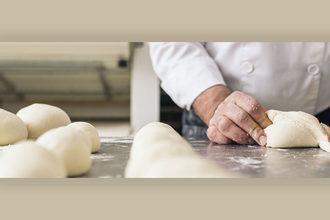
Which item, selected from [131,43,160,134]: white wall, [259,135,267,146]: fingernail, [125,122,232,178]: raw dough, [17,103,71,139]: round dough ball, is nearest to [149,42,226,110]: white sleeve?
[259,135,267,146]: fingernail

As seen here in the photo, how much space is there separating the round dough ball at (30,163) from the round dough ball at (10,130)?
385 mm

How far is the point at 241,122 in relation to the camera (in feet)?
3.51

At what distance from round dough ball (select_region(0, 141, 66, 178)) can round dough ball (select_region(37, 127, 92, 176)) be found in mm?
A: 30

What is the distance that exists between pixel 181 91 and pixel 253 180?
94 cm

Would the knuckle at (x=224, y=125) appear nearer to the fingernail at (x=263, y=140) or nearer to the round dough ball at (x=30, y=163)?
the fingernail at (x=263, y=140)

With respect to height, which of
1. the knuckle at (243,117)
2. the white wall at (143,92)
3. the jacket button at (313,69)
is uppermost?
the jacket button at (313,69)

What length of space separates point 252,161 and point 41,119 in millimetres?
635

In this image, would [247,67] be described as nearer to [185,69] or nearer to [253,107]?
[185,69]

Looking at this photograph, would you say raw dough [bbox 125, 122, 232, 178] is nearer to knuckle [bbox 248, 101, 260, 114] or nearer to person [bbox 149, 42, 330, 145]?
knuckle [bbox 248, 101, 260, 114]

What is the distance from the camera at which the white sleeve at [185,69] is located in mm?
1376

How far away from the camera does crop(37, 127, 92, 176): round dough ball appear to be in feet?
2.16

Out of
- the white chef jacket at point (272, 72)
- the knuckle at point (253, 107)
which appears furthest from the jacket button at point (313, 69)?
the knuckle at point (253, 107)

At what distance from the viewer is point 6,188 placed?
0.52m

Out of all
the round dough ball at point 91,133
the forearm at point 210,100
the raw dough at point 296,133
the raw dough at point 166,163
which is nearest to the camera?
the raw dough at point 166,163
